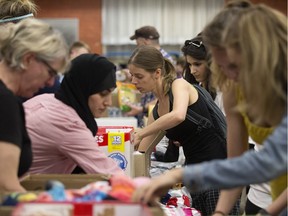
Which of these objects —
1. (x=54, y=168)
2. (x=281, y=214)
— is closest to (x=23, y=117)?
(x=54, y=168)

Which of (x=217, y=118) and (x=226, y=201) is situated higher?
(x=226, y=201)

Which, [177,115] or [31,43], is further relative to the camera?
[177,115]

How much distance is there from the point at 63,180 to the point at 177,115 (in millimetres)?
1302

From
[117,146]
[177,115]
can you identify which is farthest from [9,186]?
[177,115]

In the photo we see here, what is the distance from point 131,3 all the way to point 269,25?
918 centimetres

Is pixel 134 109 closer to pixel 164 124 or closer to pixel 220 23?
pixel 164 124

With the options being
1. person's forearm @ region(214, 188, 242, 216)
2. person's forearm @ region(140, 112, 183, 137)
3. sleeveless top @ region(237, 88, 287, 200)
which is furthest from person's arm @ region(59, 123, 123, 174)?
person's forearm @ region(140, 112, 183, 137)

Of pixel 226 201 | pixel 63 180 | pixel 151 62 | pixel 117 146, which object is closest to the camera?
pixel 63 180

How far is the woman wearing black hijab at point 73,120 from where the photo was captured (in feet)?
6.53

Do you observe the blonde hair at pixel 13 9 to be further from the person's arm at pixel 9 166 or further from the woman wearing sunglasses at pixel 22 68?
the person's arm at pixel 9 166

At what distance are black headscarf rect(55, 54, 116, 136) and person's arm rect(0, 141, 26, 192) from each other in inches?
19.3

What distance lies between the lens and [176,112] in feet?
9.67

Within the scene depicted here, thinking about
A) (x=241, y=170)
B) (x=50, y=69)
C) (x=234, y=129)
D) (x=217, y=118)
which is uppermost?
(x=50, y=69)

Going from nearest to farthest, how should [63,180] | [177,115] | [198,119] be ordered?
[63,180] < [177,115] < [198,119]
